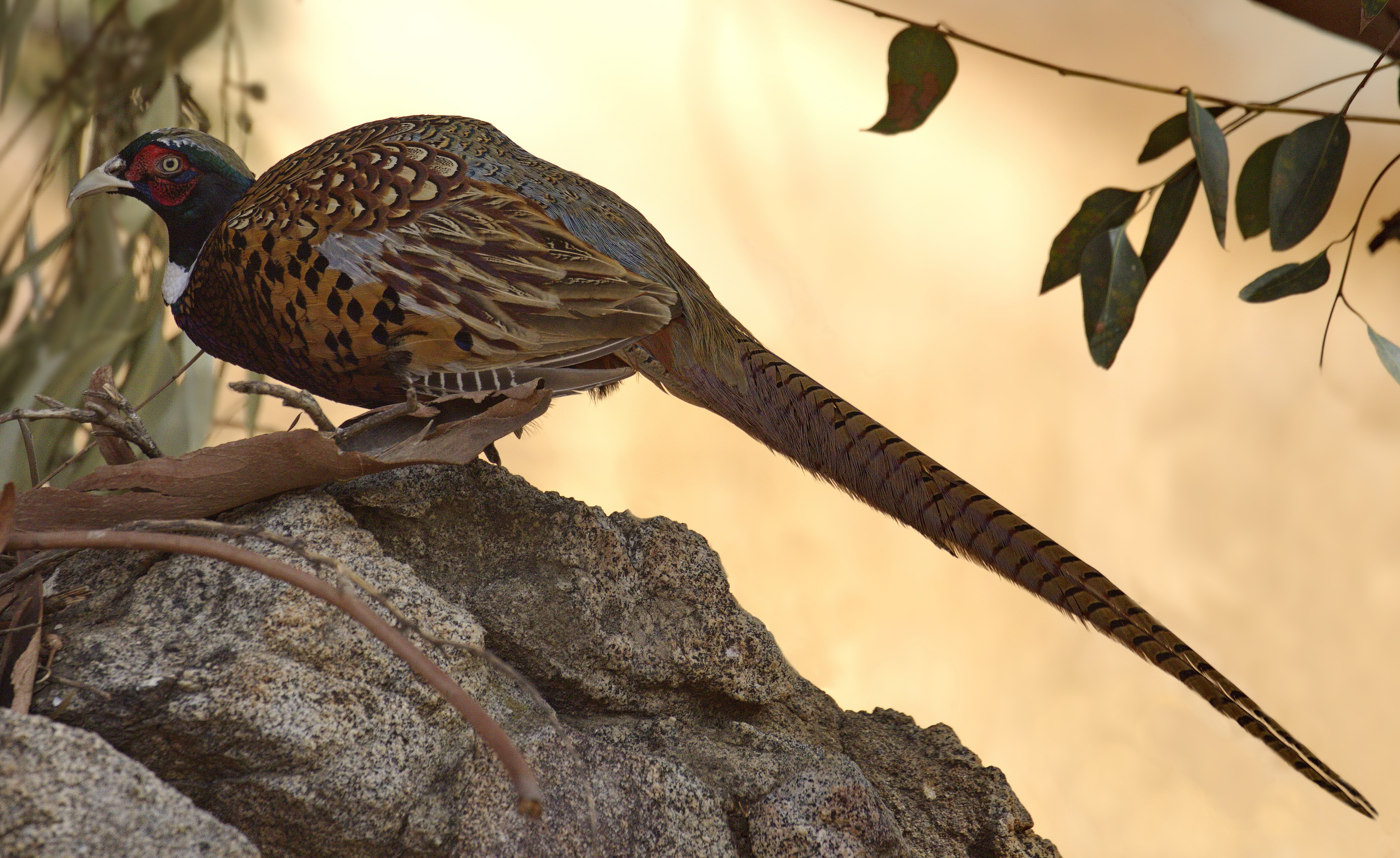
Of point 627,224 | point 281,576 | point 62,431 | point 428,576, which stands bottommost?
point 281,576

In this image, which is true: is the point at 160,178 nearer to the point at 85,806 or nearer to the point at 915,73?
the point at 85,806

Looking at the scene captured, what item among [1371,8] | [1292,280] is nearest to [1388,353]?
[1292,280]

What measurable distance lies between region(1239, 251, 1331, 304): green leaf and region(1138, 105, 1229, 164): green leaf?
0.33 m

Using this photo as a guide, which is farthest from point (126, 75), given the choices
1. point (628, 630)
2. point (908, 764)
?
point (908, 764)

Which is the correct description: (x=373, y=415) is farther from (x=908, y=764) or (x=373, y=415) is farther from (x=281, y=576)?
(x=908, y=764)

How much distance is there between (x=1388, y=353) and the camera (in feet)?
5.78

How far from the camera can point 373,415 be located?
1436mm

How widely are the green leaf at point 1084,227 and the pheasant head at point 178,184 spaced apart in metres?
1.39

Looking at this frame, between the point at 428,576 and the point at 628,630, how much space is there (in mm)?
268

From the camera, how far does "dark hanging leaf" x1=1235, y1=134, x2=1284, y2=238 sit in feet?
6.70

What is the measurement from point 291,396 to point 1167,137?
1.60 m

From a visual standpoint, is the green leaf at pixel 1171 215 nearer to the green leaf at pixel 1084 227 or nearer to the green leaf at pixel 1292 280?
the green leaf at pixel 1084 227

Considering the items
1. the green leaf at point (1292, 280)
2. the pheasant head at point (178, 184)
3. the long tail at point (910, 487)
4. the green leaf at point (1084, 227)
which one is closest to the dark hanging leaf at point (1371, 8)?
the green leaf at point (1292, 280)

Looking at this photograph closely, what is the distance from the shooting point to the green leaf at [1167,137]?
6.67 feet
